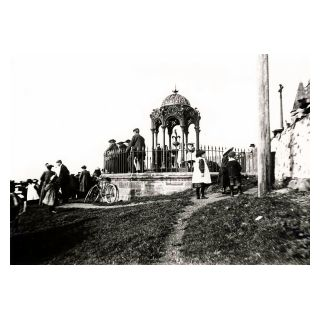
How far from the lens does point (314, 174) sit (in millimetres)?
5078

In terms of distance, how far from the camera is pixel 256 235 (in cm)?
469

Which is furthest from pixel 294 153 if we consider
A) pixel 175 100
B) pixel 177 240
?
pixel 175 100

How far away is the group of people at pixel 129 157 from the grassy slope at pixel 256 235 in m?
6.08

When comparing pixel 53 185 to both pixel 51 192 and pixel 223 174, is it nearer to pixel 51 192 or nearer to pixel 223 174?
pixel 51 192

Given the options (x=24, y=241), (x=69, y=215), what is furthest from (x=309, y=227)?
(x=69, y=215)

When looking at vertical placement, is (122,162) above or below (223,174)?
above

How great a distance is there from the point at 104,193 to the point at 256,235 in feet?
24.2

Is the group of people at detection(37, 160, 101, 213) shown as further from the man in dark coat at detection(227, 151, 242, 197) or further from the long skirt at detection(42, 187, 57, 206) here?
the man in dark coat at detection(227, 151, 242, 197)

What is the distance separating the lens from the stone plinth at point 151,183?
10445 millimetres

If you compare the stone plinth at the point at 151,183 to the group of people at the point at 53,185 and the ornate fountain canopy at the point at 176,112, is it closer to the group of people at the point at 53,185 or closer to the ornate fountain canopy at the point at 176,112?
the group of people at the point at 53,185

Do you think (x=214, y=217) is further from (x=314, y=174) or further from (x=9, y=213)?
(x=9, y=213)

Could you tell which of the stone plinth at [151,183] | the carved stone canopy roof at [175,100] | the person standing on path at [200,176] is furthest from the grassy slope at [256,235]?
the carved stone canopy roof at [175,100]

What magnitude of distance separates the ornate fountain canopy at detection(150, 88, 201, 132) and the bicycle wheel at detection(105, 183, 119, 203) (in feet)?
12.5

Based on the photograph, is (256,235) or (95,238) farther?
(95,238)
